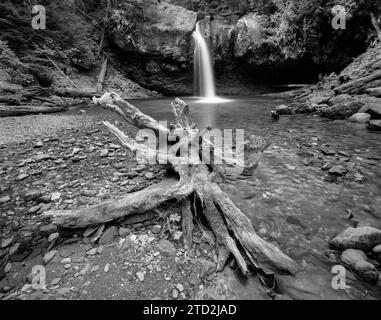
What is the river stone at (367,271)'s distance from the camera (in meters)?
1.67

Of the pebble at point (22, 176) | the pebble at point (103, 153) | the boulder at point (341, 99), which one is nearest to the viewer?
the pebble at point (22, 176)

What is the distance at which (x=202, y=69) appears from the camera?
17.0 metres

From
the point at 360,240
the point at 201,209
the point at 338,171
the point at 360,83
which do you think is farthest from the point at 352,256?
the point at 360,83

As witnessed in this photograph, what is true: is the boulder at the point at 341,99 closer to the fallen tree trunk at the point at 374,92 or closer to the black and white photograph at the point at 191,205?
the black and white photograph at the point at 191,205

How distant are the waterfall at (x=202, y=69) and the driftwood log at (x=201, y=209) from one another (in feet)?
49.5

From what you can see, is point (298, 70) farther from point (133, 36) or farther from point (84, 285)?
point (84, 285)

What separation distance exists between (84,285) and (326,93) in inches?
424

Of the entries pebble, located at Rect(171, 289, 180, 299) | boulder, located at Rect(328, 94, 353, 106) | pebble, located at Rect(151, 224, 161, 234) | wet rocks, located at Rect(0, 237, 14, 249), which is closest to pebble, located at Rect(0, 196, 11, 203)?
wet rocks, located at Rect(0, 237, 14, 249)

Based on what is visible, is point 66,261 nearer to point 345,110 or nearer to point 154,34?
point 345,110

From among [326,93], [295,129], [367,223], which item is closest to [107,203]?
[367,223]

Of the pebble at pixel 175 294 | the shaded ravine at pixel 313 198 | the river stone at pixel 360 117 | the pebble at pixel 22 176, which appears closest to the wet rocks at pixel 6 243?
the pebble at pixel 22 176

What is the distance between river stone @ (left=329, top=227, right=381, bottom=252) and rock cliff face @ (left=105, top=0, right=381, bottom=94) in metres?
14.5

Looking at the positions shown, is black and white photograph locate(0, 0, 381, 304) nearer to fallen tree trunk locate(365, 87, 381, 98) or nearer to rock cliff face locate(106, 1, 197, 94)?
fallen tree trunk locate(365, 87, 381, 98)
